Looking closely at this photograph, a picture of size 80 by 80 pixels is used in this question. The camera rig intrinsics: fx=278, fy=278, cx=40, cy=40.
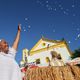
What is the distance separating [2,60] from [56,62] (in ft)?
12.9


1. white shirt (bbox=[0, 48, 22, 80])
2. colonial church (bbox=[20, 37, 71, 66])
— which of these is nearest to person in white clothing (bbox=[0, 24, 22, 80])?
white shirt (bbox=[0, 48, 22, 80])

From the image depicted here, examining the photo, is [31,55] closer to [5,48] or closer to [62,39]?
[62,39]

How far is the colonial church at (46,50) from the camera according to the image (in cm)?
3000

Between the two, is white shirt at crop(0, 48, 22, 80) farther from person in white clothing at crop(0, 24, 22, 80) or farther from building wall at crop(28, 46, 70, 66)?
building wall at crop(28, 46, 70, 66)

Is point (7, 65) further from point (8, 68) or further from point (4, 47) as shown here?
point (4, 47)

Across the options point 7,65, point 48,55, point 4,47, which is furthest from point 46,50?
point 7,65

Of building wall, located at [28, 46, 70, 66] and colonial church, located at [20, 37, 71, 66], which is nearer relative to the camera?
building wall, located at [28, 46, 70, 66]

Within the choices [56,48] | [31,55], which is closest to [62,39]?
[56,48]

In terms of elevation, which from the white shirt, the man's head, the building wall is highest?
the building wall

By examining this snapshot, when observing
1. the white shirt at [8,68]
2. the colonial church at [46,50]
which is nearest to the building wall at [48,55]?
the colonial church at [46,50]

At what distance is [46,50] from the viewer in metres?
32.1

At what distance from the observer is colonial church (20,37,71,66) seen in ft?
98.4

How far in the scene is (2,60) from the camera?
3609 millimetres

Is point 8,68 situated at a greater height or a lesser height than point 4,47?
lesser
